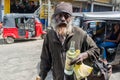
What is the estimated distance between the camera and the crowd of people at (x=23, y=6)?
23.2 meters

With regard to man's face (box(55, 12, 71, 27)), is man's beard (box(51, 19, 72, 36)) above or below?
below

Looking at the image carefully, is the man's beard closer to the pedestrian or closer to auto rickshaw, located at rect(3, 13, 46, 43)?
the pedestrian

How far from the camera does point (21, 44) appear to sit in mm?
15367

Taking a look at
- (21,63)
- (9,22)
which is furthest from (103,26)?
(9,22)

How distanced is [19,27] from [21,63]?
5582mm

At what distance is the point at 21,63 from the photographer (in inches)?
415

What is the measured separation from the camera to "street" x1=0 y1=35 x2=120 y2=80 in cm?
866

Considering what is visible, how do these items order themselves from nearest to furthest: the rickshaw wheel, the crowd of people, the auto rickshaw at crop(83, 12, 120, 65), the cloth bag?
1. the cloth bag
2. the auto rickshaw at crop(83, 12, 120, 65)
3. the rickshaw wheel
4. the crowd of people

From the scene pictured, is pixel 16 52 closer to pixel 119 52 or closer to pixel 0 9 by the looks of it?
pixel 119 52

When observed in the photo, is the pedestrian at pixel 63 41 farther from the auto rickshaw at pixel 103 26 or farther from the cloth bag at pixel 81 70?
the auto rickshaw at pixel 103 26

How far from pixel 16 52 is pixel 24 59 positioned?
1564 millimetres

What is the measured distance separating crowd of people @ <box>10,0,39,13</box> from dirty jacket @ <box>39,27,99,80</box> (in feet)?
66.7

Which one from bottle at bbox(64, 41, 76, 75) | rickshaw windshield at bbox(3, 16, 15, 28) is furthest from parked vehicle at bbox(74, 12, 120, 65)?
rickshaw windshield at bbox(3, 16, 15, 28)

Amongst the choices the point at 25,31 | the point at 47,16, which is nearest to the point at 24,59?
the point at 25,31
